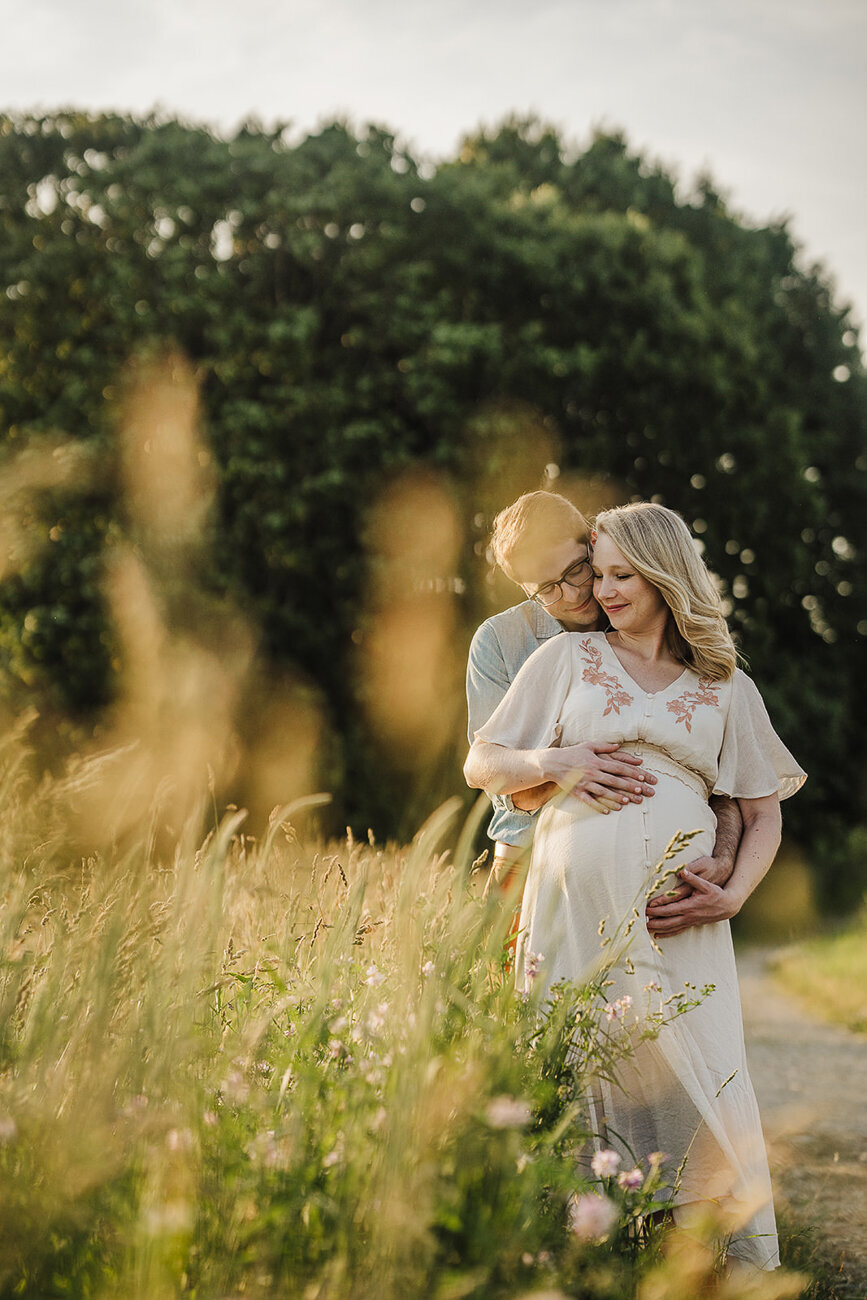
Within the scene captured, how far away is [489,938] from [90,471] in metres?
8.00

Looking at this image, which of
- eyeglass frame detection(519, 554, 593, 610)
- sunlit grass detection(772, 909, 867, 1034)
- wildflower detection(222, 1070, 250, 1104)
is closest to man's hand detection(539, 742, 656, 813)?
eyeglass frame detection(519, 554, 593, 610)

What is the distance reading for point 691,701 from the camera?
2838mm

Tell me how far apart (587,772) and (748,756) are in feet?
1.71

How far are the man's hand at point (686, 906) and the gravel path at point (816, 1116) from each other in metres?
0.52

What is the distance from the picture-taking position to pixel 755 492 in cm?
1227

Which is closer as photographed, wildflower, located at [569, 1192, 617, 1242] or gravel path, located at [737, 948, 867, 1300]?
wildflower, located at [569, 1192, 617, 1242]

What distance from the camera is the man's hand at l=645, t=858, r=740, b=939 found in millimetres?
2670

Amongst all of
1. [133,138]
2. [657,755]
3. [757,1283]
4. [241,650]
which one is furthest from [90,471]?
[757,1283]

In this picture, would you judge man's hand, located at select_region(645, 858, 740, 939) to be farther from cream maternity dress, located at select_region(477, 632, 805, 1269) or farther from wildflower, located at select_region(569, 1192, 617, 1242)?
wildflower, located at select_region(569, 1192, 617, 1242)

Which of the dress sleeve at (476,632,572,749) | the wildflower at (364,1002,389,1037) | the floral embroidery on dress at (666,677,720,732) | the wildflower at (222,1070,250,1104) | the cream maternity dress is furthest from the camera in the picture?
the dress sleeve at (476,632,572,749)

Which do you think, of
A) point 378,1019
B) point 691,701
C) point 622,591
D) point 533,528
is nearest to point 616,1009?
point 378,1019

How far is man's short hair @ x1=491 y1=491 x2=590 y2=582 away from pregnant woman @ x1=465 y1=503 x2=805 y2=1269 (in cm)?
42

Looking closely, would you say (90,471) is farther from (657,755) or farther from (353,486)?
(657,755)

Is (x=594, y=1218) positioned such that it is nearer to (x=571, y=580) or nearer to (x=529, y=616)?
(x=571, y=580)
